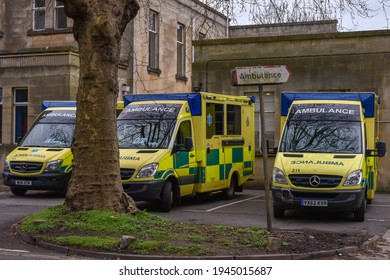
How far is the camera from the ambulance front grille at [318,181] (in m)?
13.1

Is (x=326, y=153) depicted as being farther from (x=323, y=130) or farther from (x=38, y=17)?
(x=38, y=17)

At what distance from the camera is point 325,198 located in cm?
1316

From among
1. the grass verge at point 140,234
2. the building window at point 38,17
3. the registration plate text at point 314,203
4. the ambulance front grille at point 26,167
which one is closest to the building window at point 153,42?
the building window at point 38,17

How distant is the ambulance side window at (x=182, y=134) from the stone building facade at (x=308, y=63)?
6.09 meters

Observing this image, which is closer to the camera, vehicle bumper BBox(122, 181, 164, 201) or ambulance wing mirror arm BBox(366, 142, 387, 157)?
ambulance wing mirror arm BBox(366, 142, 387, 157)

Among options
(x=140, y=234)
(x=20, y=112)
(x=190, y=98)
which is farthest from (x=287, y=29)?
(x=140, y=234)

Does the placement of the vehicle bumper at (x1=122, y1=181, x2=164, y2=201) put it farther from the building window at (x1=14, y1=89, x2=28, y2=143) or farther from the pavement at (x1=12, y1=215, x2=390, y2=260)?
the building window at (x1=14, y1=89, x2=28, y2=143)

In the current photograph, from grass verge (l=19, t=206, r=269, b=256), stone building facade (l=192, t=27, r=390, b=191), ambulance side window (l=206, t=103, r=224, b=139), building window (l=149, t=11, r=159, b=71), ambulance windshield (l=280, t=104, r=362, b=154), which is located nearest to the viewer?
grass verge (l=19, t=206, r=269, b=256)

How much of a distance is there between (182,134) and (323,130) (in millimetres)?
3527

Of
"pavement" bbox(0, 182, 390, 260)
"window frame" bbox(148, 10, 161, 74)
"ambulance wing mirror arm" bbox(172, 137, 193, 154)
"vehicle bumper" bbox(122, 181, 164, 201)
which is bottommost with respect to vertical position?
"pavement" bbox(0, 182, 390, 260)

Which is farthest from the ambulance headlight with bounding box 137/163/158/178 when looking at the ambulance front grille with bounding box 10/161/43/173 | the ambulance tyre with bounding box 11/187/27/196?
the ambulance tyre with bounding box 11/187/27/196

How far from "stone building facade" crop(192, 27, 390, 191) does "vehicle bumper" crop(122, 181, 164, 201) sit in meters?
7.76

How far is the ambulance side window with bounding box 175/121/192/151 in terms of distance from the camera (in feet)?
50.4

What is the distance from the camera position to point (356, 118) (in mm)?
14586
